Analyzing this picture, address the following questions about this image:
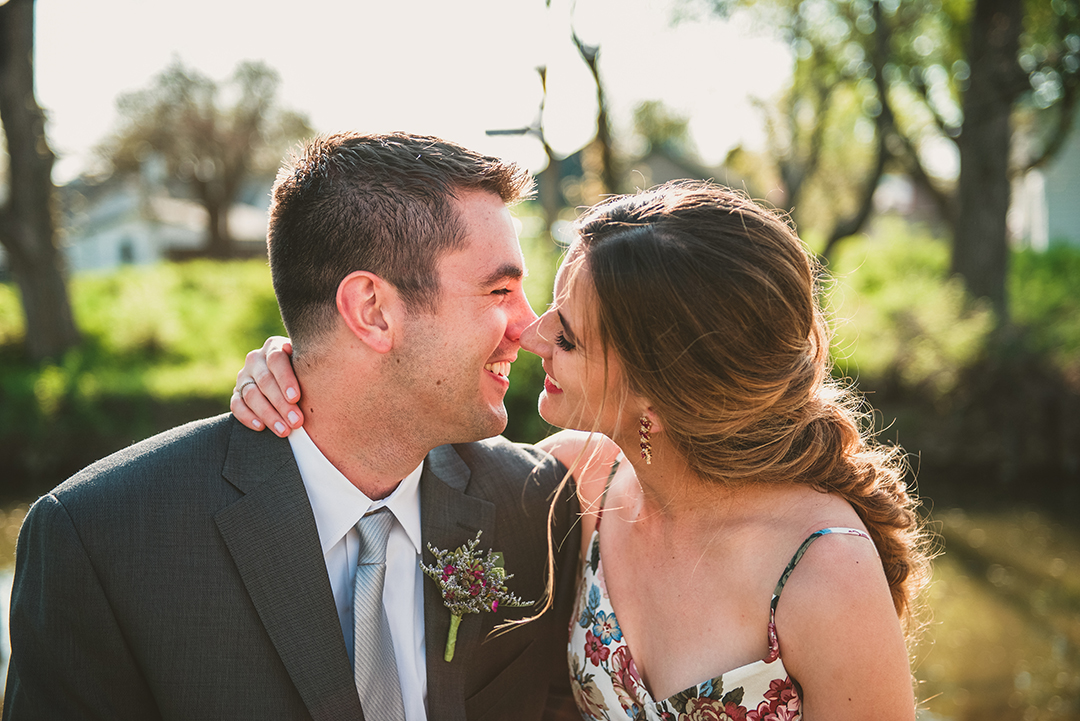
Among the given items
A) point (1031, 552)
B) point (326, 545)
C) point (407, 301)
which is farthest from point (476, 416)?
point (1031, 552)

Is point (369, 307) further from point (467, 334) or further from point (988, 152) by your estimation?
point (988, 152)

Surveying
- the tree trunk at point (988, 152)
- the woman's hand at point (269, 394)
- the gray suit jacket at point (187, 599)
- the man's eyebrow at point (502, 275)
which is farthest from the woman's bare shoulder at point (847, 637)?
the tree trunk at point (988, 152)

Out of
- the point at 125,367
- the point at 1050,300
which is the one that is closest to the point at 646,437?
the point at 125,367

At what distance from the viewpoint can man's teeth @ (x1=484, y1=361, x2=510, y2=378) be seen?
255 centimetres

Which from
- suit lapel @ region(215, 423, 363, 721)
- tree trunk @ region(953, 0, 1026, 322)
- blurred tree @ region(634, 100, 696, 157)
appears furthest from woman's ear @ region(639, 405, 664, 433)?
blurred tree @ region(634, 100, 696, 157)

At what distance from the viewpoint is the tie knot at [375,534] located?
2.33 m

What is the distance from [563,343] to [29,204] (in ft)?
43.5

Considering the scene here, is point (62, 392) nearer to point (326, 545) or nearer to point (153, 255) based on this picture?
point (326, 545)

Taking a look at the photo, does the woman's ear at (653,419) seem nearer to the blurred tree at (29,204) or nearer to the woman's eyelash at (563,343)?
the woman's eyelash at (563,343)

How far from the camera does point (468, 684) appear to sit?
238 cm

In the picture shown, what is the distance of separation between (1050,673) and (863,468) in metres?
4.51

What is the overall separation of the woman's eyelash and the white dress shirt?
2.42 ft

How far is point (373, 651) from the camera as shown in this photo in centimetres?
222

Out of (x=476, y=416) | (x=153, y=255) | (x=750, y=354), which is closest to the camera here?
(x=750, y=354)
